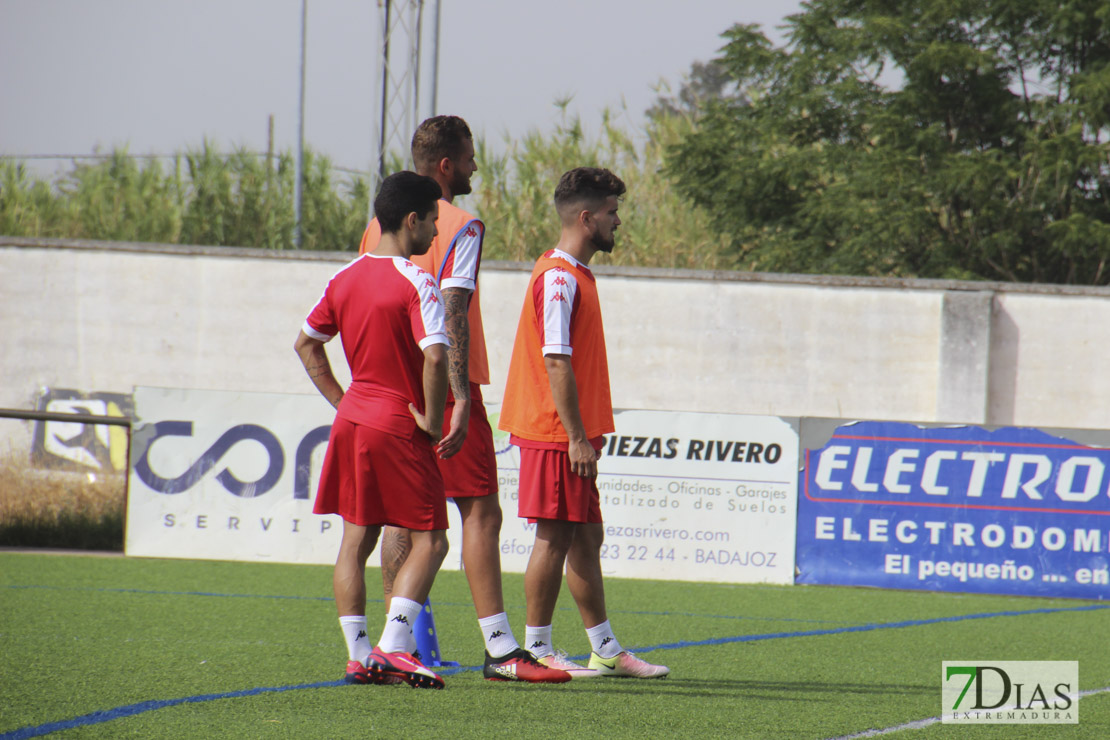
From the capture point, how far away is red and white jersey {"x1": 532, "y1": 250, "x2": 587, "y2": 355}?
4543mm

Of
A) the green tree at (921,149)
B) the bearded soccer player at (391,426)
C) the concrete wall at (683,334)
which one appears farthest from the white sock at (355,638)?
the green tree at (921,149)

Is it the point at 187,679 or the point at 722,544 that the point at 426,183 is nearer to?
the point at 187,679

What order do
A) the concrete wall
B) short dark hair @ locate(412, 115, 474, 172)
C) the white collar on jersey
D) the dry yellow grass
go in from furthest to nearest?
the concrete wall, the dry yellow grass, the white collar on jersey, short dark hair @ locate(412, 115, 474, 172)

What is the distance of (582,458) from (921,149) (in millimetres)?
16466

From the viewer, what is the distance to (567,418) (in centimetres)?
454

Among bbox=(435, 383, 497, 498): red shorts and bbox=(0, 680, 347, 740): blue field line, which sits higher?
bbox=(435, 383, 497, 498): red shorts

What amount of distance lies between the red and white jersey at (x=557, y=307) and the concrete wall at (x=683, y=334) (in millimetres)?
9175

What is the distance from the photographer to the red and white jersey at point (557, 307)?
4543 millimetres

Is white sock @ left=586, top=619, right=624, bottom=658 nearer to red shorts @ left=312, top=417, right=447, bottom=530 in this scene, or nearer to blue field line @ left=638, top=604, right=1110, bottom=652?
red shorts @ left=312, top=417, right=447, bottom=530

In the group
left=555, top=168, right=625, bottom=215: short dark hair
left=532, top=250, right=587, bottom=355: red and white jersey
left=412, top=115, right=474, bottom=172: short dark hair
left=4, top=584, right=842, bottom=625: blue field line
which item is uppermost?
left=412, top=115, right=474, bottom=172: short dark hair

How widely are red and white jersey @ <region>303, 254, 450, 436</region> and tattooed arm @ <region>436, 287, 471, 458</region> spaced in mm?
125

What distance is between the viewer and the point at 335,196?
20.5m

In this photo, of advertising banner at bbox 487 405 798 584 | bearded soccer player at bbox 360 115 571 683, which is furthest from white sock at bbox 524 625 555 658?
advertising banner at bbox 487 405 798 584

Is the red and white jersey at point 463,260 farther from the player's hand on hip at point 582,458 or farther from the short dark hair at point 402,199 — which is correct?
the player's hand on hip at point 582,458
